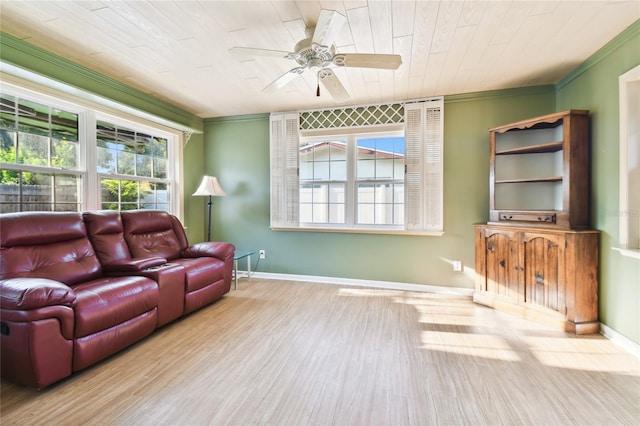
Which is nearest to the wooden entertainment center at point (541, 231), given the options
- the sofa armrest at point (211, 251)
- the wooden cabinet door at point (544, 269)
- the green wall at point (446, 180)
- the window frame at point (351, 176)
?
the wooden cabinet door at point (544, 269)

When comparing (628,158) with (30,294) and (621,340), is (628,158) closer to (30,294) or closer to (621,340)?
(621,340)

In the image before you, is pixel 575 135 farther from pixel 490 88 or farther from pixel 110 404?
pixel 110 404

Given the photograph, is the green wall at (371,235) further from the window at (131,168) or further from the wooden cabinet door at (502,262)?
the window at (131,168)

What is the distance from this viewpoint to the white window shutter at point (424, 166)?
3.49m

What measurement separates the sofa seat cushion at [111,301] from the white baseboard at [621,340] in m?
3.66

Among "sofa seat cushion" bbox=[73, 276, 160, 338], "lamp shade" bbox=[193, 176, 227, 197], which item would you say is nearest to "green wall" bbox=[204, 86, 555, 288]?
"lamp shade" bbox=[193, 176, 227, 197]

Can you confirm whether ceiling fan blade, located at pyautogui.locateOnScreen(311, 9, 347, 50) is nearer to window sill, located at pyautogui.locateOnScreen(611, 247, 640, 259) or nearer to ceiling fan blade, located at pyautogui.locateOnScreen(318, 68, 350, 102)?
ceiling fan blade, located at pyautogui.locateOnScreen(318, 68, 350, 102)

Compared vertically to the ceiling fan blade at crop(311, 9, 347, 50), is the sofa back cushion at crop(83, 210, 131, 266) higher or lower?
lower

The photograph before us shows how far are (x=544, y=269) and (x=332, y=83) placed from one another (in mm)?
2496

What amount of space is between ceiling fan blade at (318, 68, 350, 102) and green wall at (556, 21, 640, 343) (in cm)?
212

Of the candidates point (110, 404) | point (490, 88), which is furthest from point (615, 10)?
point (110, 404)

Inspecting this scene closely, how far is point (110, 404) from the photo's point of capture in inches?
62.7

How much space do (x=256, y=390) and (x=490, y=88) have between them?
3.73 m

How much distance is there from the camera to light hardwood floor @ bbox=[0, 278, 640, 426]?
4.95 feet
